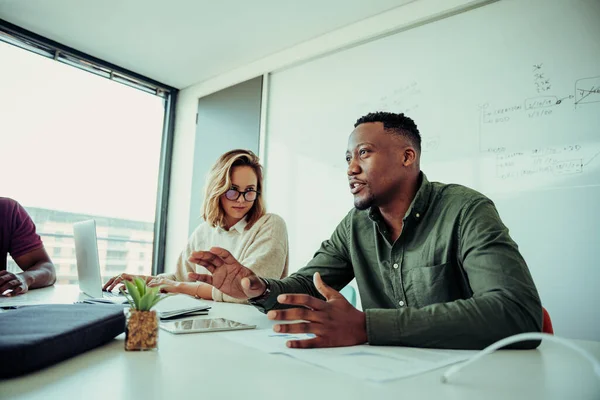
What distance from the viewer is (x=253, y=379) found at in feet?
2.08

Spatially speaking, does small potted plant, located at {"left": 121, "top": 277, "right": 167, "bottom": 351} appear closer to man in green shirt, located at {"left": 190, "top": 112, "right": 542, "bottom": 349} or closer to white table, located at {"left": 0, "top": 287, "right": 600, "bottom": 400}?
white table, located at {"left": 0, "top": 287, "right": 600, "bottom": 400}

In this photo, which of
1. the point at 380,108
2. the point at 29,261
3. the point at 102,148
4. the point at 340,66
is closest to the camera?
the point at 29,261

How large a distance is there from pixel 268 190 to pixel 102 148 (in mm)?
1659

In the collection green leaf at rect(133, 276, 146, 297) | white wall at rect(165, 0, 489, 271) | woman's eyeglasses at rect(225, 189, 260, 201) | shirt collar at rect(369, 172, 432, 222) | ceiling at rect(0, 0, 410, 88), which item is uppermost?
ceiling at rect(0, 0, 410, 88)

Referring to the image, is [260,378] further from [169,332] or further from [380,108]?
[380,108]

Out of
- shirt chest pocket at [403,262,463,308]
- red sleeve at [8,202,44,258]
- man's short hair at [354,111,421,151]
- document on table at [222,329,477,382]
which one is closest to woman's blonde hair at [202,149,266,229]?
man's short hair at [354,111,421,151]

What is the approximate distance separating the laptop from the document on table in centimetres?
88

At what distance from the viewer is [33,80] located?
12.0ft

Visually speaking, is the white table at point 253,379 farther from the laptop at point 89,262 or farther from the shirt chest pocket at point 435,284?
the laptop at point 89,262

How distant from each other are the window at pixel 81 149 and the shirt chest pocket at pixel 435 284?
3.38 m

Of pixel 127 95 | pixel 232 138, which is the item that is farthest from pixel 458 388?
pixel 127 95

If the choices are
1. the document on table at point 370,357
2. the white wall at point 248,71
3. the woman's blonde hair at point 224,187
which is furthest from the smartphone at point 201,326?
the white wall at point 248,71

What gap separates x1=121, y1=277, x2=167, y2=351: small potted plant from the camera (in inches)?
31.1

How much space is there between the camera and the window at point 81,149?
353 cm
